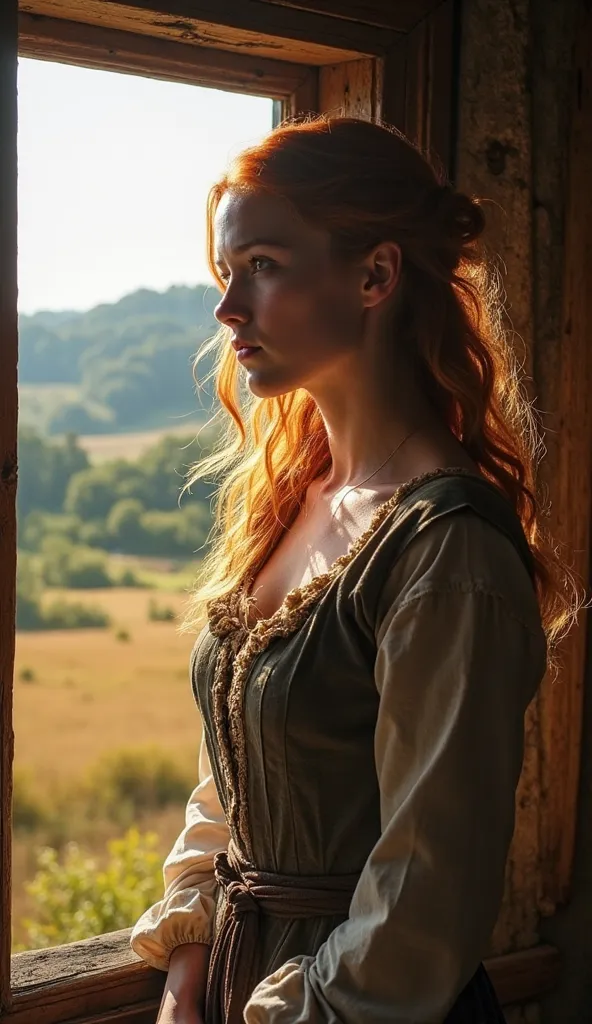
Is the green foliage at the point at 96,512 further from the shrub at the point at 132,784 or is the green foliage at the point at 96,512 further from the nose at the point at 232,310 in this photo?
Answer: the nose at the point at 232,310

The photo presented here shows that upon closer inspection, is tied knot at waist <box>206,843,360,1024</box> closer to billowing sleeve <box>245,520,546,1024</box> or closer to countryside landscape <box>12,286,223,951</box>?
billowing sleeve <box>245,520,546,1024</box>

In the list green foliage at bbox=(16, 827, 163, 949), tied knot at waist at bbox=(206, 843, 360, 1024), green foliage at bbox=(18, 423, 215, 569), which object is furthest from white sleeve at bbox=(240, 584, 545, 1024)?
green foliage at bbox=(18, 423, 215, 569)

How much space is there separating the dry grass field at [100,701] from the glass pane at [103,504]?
0.6 inches

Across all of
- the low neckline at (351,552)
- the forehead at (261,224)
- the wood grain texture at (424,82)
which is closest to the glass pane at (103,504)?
the wood grain texture at (424,82)

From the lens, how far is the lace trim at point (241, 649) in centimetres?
133

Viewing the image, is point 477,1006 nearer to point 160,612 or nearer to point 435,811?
point 435,811

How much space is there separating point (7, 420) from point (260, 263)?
1.38 ft

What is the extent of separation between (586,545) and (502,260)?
54 centimetres

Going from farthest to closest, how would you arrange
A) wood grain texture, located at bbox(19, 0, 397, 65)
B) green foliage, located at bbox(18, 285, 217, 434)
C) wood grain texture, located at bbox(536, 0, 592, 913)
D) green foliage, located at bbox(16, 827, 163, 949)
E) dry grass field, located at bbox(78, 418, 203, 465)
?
dry grass field, located at bbox(78, 418, 203, 465) → green foliage, located at bbox(18, 285, 217, 434) → green foliage, located at bbox(16, 827, 163, 949) → wood grain texture, located at bbox(536, 0, 592, 913) → wood grain texture, located at bbox(19, 0, 397, 65)

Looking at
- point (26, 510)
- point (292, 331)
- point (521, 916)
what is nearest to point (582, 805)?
point (521, 916)

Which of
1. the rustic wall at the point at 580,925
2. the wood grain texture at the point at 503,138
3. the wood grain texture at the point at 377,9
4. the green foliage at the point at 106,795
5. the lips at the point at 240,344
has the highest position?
the wood grain texture at the point at 377,9

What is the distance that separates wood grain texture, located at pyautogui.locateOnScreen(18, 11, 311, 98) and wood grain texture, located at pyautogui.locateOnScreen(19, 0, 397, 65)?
16 mm

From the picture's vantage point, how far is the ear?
1.38 metres

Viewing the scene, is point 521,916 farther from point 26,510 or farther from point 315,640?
point 26,510
